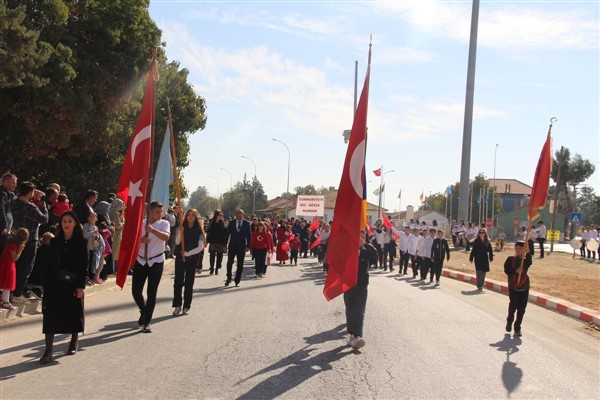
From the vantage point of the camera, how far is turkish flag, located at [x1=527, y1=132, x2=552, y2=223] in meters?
11.9

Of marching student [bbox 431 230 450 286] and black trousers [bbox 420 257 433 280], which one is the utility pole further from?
marching student [bbox 431 230 450 286]

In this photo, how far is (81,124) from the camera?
20.6m

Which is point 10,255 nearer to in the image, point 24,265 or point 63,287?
point 24,265

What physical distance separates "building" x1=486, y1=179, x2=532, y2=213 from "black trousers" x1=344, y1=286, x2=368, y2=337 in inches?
4678

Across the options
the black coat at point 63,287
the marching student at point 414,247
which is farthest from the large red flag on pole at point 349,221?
the marching student at point 414,247

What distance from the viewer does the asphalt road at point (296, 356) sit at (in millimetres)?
6602

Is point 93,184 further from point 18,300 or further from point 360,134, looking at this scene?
point 360,134

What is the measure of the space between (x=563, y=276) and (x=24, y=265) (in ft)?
66.6

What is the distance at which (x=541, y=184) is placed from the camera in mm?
11953

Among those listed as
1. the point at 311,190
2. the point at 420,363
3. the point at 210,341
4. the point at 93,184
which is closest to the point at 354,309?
the point at 420,363

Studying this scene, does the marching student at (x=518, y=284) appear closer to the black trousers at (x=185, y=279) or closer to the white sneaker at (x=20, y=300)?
the black trousers at (x=185, y=279)

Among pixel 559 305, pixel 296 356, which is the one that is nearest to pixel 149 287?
pixel 296 356

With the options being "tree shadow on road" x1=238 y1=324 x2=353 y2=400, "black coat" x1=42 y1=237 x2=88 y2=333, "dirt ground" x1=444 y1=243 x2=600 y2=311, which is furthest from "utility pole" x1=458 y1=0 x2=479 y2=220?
"black coat" x1=42 y1=237 x2=88 y2=333

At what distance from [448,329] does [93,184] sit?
64.4 feet
